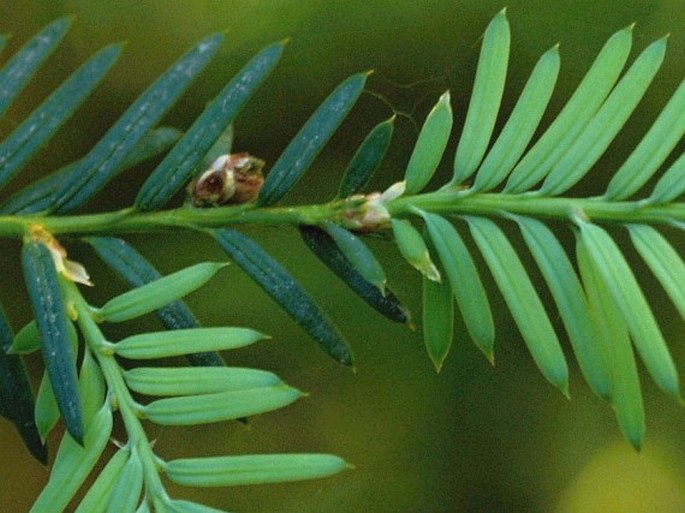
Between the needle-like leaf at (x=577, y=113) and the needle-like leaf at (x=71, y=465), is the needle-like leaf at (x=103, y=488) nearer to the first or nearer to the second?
the needle-like leaf at (x=71, y=465)

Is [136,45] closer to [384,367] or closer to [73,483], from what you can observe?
[384,367]

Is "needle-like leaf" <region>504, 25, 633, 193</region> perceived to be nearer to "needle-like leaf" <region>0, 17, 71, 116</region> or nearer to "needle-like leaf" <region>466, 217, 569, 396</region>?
"needle-like leaf" <region>466, 217, 569, 396</region>

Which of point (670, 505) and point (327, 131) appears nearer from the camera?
point (327, 131)

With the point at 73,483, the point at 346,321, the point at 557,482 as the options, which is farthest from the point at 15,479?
the point at 73,483

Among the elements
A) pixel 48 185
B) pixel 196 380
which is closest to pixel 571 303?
pixel 196 380

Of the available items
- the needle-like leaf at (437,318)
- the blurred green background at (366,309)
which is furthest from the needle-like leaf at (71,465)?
the blurred green background at (366,309)

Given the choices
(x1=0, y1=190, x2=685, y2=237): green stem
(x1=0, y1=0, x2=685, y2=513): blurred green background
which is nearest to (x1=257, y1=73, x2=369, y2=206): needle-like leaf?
(x1=0, y1=190, x2=685, y2=237): green stem
